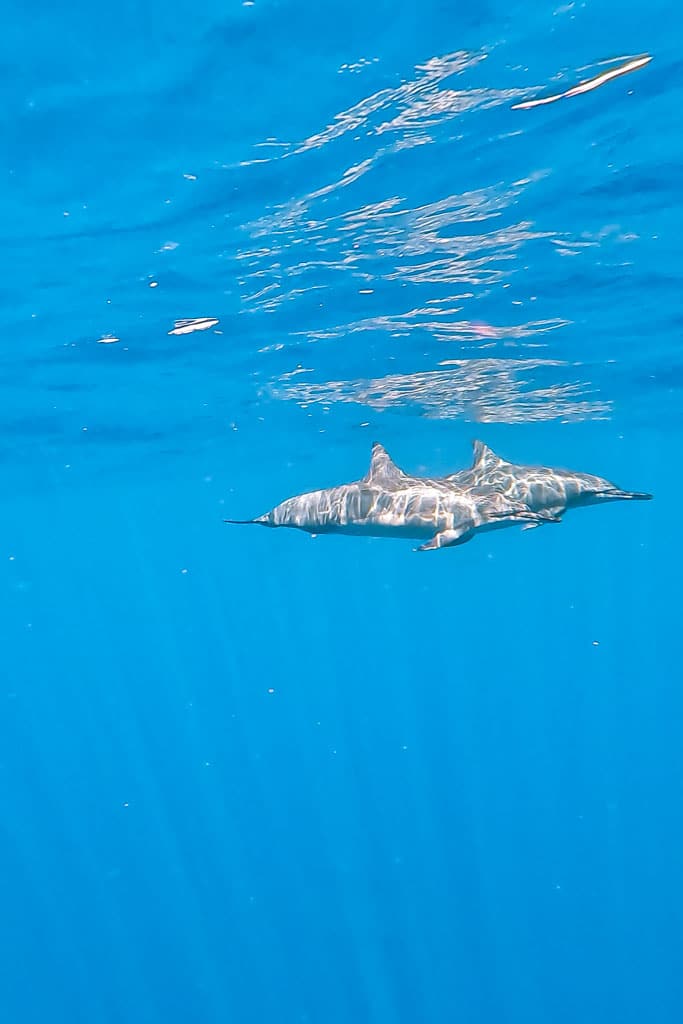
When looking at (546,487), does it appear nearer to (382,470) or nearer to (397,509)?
(397,509)

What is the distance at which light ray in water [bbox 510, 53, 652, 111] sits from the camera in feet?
30.1

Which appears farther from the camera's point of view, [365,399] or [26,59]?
[365,399]

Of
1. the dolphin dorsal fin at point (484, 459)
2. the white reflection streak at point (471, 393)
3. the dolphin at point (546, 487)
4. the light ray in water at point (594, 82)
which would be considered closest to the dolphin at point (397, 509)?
the dolphin at point (546, 487)

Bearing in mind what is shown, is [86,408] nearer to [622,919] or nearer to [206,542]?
[622,919]

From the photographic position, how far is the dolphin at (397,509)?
10898 millimetres

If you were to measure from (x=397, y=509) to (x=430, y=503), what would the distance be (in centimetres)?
51

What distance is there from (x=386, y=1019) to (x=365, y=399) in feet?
68.7

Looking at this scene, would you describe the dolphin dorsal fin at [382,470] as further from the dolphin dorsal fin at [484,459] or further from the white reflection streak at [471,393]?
the white reflection streak at [471,393]

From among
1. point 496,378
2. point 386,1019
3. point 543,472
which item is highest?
point 496,378

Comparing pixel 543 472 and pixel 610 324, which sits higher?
pixel 610 324

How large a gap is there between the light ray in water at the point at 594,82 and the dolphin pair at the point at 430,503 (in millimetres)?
5206

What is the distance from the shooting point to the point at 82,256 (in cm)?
1351

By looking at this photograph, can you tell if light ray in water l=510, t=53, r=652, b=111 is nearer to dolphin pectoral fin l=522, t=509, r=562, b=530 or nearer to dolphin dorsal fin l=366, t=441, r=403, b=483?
dolphin dorsal fin l=366, t=441, r=403, b=483

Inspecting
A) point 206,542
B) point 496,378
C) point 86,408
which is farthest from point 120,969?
point 206,542
